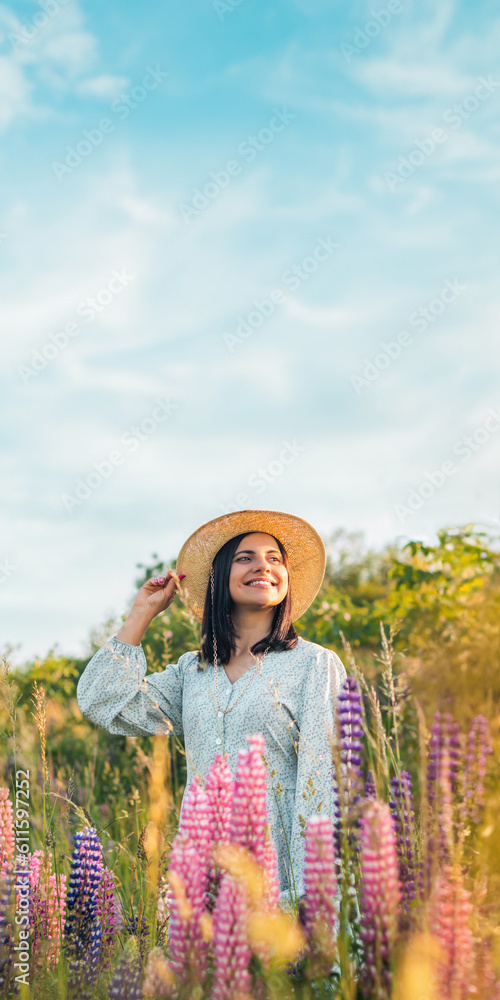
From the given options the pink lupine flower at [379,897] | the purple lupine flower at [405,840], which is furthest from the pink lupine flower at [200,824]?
the purple lupine flower at [405,840]

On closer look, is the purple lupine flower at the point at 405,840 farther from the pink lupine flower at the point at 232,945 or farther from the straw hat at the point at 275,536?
the straw hat at the point at 275,536

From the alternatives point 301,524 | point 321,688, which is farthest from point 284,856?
point 301,524

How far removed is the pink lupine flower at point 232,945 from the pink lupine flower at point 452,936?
34 centimetres

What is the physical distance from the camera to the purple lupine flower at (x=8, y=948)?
7.28 ft

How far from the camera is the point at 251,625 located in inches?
146

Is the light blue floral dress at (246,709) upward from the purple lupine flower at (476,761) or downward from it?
upward

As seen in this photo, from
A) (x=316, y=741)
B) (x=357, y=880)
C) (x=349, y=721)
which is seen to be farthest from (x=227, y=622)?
(x=357, y=880)

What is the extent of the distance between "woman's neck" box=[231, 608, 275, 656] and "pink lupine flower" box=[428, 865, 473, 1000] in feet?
7.59

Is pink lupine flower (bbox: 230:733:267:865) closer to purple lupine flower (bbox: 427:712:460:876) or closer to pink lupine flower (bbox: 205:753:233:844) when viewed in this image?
pink lupine flower (bbox: 205:753:233:844)

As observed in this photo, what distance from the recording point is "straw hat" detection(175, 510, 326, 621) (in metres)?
3.88

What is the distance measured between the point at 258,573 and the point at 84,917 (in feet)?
5.55

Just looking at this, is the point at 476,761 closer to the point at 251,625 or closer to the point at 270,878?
the point at 270,878

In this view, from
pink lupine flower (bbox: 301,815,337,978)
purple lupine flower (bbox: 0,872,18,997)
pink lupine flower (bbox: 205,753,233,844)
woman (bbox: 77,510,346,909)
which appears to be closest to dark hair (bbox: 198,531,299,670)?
woman (bbox: 77,510,346,909)

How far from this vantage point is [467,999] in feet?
4.37
